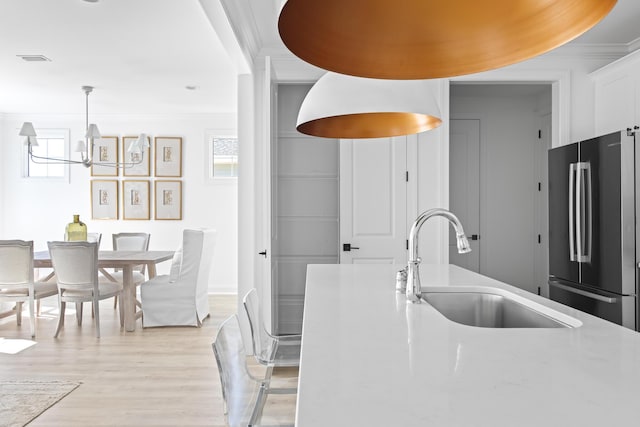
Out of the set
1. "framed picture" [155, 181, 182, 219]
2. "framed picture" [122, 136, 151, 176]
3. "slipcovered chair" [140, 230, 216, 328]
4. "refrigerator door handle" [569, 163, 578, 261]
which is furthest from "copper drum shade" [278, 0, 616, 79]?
"framed picture" [122, 136, 151, 176]

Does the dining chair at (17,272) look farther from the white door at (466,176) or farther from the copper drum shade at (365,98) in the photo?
the white door at (466,176)

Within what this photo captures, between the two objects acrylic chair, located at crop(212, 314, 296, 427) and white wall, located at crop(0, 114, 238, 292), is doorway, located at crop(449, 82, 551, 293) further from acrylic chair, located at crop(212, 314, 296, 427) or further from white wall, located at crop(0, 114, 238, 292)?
acrylic chair, located at crop(212, 314, 296, 427)

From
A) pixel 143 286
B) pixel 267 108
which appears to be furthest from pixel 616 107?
pixel 143 286

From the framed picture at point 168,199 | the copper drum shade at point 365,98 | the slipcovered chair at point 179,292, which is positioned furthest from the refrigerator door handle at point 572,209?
the framed picture at point 168,199

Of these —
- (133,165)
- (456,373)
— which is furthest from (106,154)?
(456,373)

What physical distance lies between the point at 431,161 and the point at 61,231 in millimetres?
5354

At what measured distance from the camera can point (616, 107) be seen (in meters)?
3.78

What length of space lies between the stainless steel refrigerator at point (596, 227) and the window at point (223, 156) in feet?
14.1

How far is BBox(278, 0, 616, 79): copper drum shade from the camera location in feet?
3.00

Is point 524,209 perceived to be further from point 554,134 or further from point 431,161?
point 431,161

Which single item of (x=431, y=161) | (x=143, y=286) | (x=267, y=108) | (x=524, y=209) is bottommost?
(x=143, y=286)

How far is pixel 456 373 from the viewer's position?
3.19 feet

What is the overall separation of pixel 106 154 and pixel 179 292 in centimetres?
294

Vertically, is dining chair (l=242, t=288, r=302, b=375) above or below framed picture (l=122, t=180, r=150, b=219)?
below
